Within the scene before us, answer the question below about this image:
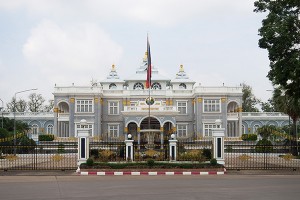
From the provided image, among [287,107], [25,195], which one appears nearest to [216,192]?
[25,195]

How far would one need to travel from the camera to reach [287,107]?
34.4m

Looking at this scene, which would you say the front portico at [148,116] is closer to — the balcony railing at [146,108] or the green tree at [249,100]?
the balcony railing at [146,108]

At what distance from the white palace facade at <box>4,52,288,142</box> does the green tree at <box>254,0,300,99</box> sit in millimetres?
27500

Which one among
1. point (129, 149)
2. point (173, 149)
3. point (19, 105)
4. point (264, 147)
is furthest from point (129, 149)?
point (19, 105)

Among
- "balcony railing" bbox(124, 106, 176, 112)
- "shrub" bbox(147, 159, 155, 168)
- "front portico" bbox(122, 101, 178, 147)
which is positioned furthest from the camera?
"balcony railing" bbox(124, 106, 176, 112)

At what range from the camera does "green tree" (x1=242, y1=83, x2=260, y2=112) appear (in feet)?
252

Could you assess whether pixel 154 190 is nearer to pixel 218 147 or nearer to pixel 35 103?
pixel 218 147

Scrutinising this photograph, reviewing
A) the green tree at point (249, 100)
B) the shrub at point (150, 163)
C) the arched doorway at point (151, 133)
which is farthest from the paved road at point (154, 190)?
the green tree at point (249, 100)

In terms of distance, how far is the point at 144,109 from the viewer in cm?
5081

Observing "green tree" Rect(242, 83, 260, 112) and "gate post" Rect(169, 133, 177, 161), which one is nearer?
"gate post" Rect(169, 133, 177, 161)

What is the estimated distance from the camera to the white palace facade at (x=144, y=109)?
5147 cm

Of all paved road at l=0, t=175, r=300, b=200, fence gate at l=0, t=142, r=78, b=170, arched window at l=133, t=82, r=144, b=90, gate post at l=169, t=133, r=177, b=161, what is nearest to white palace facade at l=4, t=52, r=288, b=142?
arched window at l=133, t=82, r=144, b=90

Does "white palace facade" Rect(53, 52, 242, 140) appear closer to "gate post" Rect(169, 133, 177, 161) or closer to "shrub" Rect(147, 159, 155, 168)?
"gate post" Rect(169, 133, 177, 161)

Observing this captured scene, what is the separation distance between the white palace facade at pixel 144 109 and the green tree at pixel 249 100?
19383 mm
